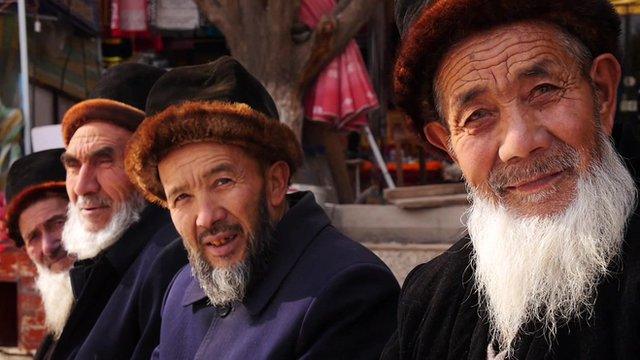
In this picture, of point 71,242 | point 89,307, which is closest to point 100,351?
point 89,307

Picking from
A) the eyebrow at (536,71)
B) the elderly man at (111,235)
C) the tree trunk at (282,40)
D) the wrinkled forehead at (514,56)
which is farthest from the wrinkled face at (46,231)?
the eyebrow at (536,71)

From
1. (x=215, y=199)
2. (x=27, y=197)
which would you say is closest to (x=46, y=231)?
(x=27, y=197)

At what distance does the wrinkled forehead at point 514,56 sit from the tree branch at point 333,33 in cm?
428

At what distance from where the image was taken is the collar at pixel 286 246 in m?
2.58

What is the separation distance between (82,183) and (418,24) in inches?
89.3

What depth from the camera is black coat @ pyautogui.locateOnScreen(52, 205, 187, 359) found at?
3.24 metres

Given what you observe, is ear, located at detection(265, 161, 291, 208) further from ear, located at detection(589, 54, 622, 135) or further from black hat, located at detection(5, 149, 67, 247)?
black hat, located at detection(5, 149, 67, 247)

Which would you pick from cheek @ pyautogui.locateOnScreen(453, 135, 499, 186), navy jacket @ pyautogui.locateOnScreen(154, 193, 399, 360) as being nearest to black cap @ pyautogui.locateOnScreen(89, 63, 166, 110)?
navy jacket @ pyautogui.locateOnScreen(154, 193, 399, 360)

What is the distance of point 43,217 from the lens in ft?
13.6

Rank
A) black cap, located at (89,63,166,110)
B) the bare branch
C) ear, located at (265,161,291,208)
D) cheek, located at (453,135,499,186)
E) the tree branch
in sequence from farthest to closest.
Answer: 1. the bare branch
2. the tree branch
3. black cap, located at (89,63,166,110)
4. ear, located at (265,161,291,208)
5. cheek, located at (453,135,499,186)

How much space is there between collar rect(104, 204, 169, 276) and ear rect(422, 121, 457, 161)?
184cm

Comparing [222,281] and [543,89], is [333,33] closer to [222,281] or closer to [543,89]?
[222,281]

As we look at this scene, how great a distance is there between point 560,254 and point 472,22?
0.62m

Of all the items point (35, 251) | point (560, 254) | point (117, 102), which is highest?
point (560, 254)
